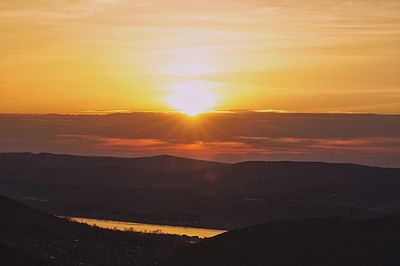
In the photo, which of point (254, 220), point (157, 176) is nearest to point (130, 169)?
point (157, 176)

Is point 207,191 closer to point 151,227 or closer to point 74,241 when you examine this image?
point 151,227

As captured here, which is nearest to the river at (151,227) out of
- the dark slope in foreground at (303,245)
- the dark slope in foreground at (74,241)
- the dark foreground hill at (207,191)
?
the dark foreground hill at (207,191)

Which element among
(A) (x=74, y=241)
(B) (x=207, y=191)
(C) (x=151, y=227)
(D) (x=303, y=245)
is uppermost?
(B) (x=207, y=191)

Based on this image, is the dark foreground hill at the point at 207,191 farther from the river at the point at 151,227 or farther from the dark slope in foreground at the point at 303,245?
the dark slope in foreground at the point at 303,245

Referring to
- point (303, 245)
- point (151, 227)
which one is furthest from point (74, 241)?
point (151, 227)

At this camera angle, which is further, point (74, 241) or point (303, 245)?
point (74, 241)

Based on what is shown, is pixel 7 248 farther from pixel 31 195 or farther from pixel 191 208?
pixel 31 195

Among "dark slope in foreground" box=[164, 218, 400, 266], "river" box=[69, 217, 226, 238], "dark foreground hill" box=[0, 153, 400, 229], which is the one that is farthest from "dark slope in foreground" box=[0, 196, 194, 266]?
"dark foreground hill" box=[0, 153, 400, 229]

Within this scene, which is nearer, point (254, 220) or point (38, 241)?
point (38, 241)
